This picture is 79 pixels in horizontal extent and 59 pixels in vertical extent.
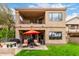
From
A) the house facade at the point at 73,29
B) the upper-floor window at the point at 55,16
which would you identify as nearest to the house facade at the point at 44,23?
the upper-floor window at the point at 55,16

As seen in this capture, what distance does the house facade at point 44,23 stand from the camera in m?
24.4

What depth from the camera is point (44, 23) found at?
80.4 ft

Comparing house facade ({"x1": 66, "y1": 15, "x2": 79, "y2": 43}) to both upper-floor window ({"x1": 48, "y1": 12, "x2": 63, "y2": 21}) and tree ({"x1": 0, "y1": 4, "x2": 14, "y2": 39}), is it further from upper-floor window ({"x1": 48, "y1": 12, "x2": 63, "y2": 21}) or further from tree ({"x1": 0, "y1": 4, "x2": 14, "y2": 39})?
tree ({"x1": 0, "y1": 4, "x2": 14, "y2": 39})

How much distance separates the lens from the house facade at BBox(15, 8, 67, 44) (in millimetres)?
24438

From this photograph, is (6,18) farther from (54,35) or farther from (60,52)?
(60,52)

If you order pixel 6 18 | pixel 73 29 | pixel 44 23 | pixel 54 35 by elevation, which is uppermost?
pixel 6 18

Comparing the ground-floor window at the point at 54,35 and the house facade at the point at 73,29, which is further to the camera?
the ground-floor window at the point at 54,35

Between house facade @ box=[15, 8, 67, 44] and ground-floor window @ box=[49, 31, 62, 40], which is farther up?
house facade @ box=[15, 8, 67, 44]

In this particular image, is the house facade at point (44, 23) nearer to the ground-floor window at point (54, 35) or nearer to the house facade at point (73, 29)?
the ground-floor window at point (54, 35)

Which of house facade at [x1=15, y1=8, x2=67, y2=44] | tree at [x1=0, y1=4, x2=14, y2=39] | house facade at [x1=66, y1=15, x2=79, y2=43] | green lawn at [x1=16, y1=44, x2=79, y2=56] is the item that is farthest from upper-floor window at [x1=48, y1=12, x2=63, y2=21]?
tree at [x1=0, y1=4, x2=14, y2=39]

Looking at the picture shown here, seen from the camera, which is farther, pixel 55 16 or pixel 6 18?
pixel 55 16

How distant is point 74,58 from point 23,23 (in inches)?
61.1

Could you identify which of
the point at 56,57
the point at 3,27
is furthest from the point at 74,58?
the point at 3,27

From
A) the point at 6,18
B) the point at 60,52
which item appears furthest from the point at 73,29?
the point at 6,18
